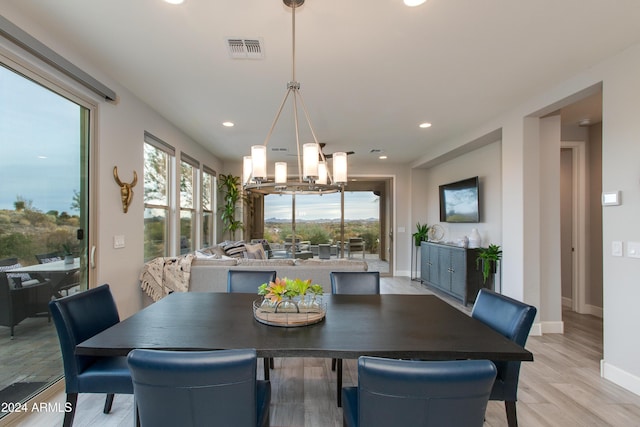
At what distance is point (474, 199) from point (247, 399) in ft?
16.3

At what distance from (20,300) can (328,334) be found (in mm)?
2154

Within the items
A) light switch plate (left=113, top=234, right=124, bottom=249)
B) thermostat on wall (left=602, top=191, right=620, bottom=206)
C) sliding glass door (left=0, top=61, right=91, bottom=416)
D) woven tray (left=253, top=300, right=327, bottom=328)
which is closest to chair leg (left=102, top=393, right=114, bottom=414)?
sliding glass door (left=0, top=61, right=91, bottom=416)

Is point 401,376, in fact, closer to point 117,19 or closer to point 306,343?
point 306,343

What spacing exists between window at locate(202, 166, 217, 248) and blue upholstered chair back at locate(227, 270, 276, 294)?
135 inches

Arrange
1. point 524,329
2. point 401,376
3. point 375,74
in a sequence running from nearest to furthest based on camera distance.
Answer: point 401,376 < point 524,329 < point 375,74

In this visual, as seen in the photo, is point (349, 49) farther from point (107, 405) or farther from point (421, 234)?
point (421, 234)

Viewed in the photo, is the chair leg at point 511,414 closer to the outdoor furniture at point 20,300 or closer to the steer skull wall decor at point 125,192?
the outdoor furniture at point 20,300

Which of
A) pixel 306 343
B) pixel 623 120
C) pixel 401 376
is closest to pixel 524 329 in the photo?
pixel 401 376

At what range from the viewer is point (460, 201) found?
5.51m

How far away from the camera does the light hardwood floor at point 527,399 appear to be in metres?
2.03

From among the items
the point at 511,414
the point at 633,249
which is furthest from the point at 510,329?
the point at 633,249

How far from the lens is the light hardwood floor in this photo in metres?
2.03

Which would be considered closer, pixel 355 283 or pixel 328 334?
pixel 328 334

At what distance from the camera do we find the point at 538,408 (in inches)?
86.0
